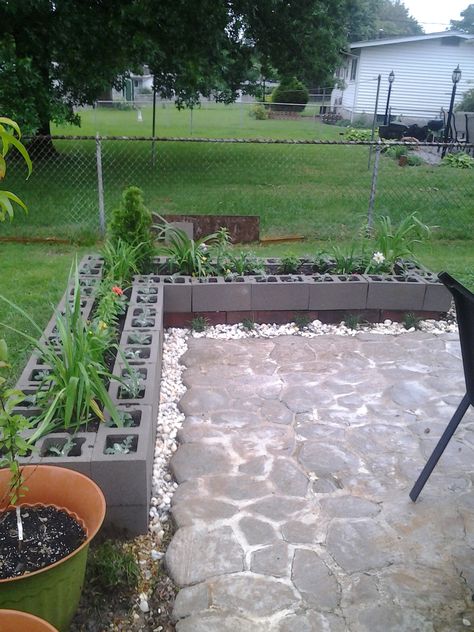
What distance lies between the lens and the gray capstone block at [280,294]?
175 inches

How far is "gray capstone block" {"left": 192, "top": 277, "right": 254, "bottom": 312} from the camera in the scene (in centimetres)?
437

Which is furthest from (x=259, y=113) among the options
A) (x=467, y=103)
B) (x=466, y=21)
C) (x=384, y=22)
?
(x=466, y=21)

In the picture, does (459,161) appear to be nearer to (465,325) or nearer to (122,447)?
(465,325)

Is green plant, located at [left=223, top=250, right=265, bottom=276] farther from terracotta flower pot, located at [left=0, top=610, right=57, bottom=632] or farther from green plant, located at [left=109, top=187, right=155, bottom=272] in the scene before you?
terracotta flower pot, located at [left=0, top=610, right=57, bottom=632]

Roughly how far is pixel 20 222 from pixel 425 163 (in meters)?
9.88

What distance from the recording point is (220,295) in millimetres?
4410

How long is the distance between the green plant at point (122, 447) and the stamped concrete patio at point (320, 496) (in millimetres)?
397

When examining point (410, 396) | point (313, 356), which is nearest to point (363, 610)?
point (410, 396)

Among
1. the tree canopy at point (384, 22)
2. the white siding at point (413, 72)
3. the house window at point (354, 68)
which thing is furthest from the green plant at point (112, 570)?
the tree canopy at point (384, 22)

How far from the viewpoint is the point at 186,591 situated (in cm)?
210

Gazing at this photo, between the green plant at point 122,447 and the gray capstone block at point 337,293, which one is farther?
the gray capstone block at point 337,293

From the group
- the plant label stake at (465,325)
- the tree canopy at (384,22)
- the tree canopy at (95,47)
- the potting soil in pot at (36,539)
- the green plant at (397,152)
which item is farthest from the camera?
the tree canopy at (384,22)

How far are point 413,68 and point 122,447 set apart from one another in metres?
28.1

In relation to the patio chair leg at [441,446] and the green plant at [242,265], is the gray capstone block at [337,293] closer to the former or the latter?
the green plant at [242,265]
